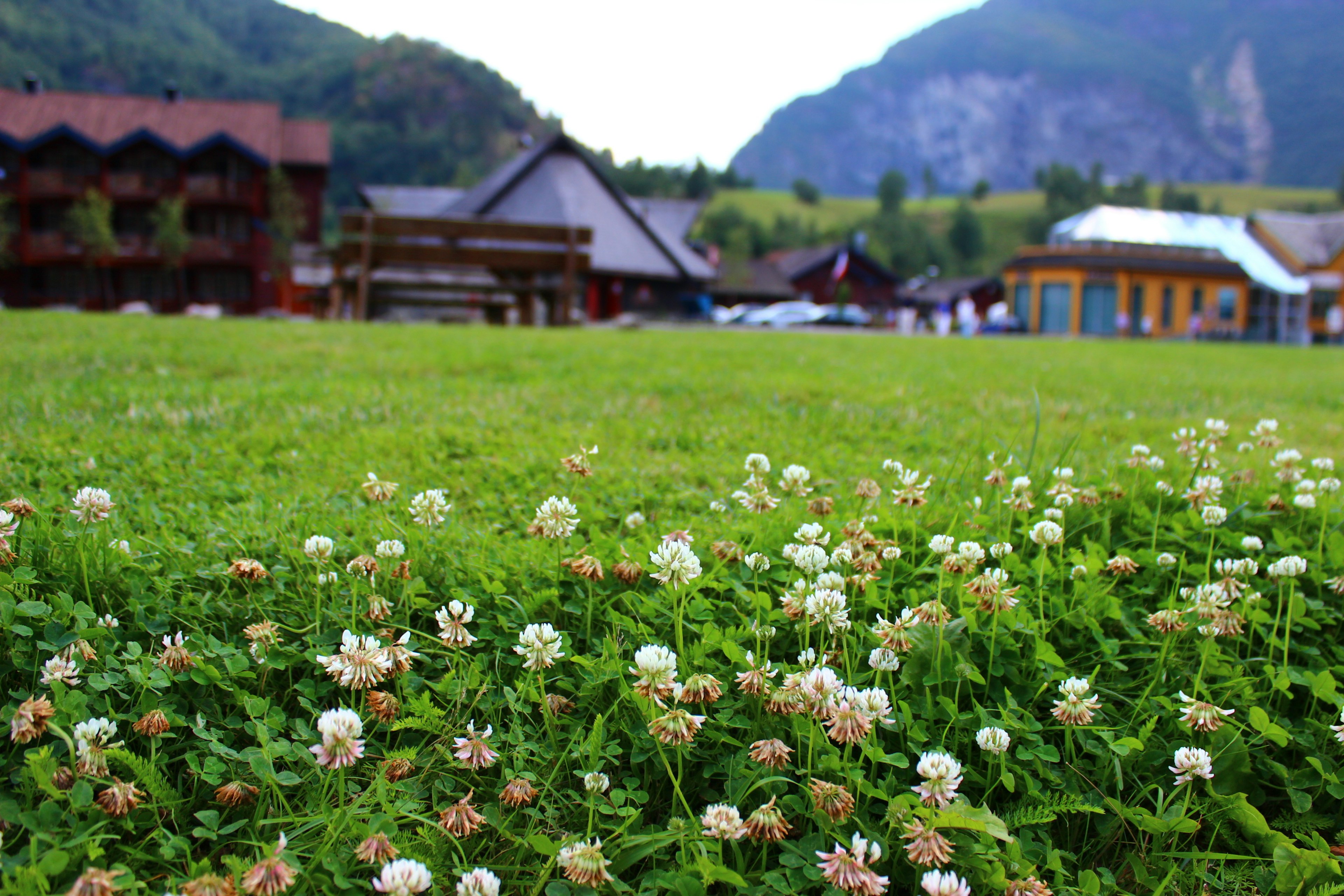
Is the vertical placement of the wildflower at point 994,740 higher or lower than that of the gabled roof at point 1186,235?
lower

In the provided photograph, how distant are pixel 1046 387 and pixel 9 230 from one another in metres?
51.4

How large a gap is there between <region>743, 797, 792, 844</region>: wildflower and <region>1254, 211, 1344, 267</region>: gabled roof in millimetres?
64161

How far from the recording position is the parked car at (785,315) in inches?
1828

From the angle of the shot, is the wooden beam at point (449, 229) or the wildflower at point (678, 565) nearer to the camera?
the wildflower at point (678, 565)

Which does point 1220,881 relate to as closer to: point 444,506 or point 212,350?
point 444,506

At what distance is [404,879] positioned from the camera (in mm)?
1480

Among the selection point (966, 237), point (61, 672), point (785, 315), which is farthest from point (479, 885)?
point (966, 237)

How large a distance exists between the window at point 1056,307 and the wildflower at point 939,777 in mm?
50465

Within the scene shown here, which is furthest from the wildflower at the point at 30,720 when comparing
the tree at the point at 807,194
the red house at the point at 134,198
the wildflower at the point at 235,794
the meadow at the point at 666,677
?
the tree at the point at 807,194

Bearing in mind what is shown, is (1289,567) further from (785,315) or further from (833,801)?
(785,315)

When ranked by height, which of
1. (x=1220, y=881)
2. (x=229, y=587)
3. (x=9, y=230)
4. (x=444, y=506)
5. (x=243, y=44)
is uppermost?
(x=243, y=44)

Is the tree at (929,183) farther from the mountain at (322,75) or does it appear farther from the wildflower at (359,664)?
the wildflower at (359,664)

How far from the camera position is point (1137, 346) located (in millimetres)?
19812

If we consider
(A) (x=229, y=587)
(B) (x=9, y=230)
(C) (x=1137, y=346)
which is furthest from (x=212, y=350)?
(B) (x=9, y=230)
